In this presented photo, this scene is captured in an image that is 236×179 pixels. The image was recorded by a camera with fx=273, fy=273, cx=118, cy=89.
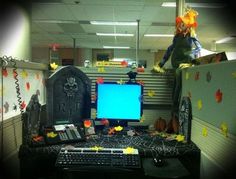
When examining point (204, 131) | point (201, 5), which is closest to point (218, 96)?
point (204, 131)

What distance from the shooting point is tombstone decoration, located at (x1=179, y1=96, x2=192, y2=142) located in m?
1.65

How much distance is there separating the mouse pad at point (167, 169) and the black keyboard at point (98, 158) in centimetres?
6

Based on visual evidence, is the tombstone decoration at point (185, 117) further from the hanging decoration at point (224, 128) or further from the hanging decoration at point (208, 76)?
the hanging decoration at point (224, 128)

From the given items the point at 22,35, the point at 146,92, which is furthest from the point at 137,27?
the point at 146,92

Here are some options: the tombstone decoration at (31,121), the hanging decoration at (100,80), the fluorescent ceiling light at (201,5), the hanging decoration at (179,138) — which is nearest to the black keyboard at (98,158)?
the tombstone decoration at (31,121)

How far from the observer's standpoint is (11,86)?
146cm

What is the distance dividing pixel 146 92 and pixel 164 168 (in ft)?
2.52

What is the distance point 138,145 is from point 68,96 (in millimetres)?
603

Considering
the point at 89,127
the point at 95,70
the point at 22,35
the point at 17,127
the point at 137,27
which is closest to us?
the point at 17,127

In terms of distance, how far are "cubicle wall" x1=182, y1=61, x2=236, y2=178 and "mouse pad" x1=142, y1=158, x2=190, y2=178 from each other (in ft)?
0.41

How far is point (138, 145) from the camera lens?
1592 mm

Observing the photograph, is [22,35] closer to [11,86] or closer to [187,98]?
[11,86]

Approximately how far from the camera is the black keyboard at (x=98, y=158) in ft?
4.48

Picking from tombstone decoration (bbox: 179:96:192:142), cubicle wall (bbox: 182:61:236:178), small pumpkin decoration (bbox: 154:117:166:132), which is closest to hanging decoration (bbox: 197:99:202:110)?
cubicle wall (bbox: 182:61:236:178)
